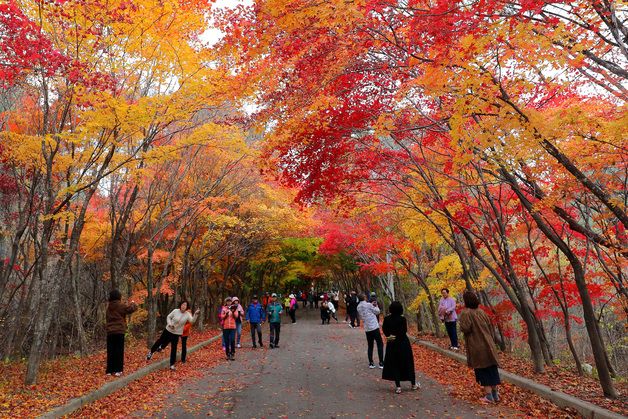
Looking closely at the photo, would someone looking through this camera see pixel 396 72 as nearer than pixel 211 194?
Yes

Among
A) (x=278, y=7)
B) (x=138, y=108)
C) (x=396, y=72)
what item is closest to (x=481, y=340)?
(x=396, y=72)

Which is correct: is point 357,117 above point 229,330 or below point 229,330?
above

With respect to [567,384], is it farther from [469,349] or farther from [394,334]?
[394,334]

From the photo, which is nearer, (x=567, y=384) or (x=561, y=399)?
(x=561, y=399)

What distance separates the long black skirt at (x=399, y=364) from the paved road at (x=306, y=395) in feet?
0.89

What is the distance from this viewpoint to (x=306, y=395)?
7.04 meters

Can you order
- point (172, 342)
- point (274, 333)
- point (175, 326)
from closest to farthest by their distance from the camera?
1. point (172, 342)
2. point (175, 326)
3. point (274, 333)

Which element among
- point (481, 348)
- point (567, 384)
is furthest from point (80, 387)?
point (567, 384)

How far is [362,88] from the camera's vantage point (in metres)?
8.66

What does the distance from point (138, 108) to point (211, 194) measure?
785cm

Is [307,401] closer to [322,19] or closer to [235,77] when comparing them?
[322,19]

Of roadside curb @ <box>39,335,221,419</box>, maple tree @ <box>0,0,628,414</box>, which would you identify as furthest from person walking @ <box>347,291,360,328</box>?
roadside curb @ <box>39,335,221,419</box>

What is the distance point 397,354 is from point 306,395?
5.53ft

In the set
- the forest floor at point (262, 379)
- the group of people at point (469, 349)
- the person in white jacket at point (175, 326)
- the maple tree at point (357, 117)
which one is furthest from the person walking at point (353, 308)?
the group of people at point (469, 349)
